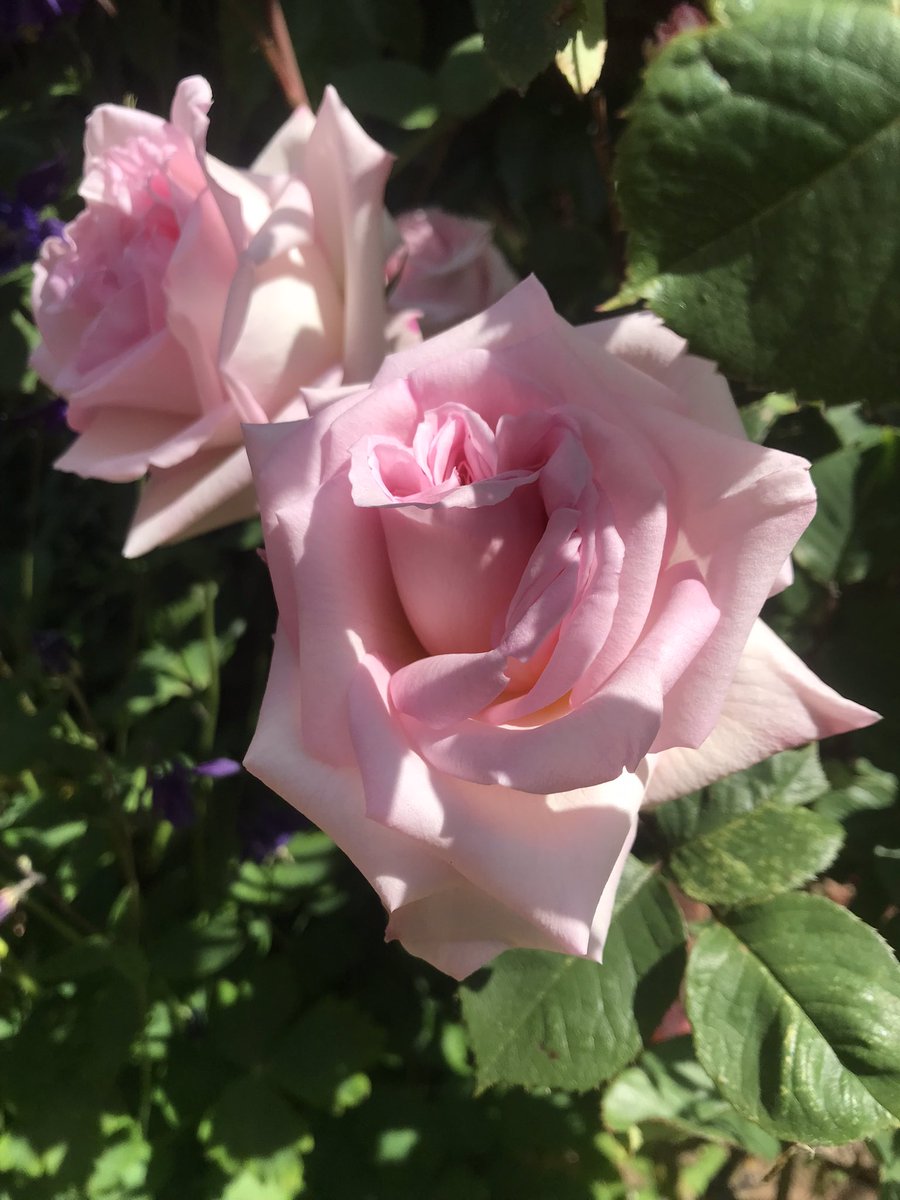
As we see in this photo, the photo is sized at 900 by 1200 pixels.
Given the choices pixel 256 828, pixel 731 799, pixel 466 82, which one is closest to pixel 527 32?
pixel 466 82

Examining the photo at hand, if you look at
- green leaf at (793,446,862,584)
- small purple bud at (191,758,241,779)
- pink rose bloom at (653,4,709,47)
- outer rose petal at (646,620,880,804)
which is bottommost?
small purple bud at (191,758,241,779)

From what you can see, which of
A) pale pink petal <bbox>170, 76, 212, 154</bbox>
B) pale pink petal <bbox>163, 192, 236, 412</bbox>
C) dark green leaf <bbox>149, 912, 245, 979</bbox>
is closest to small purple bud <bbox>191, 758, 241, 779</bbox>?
dark green leaf <bbox>149, 912, 245, 979</bbox>

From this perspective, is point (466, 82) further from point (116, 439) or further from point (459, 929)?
point (459, 929)

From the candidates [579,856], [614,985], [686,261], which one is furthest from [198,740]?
[686,261]

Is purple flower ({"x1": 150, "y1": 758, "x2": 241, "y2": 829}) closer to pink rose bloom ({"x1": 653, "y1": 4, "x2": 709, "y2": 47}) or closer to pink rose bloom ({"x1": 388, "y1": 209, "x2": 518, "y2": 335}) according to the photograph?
pink rose bloom ({"x1": 388, "y1": 209, "x2": 518, "y2": 335})

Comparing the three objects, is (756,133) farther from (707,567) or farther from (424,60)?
(424,60)

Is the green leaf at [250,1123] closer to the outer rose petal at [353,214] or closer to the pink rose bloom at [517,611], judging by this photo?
the pink rose bloom at [517,611]

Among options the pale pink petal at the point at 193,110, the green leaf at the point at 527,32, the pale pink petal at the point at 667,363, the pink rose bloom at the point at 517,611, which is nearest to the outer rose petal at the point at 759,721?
the pink rose bloom at the point at 517,611
